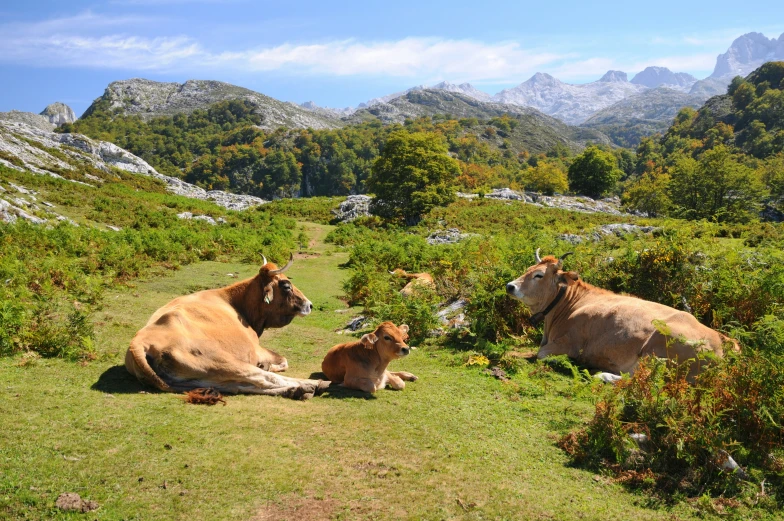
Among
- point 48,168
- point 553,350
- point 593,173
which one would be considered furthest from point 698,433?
point 593,173

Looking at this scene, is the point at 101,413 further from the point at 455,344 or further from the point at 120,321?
the point at 455,344

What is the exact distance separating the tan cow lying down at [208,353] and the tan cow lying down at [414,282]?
6.28m

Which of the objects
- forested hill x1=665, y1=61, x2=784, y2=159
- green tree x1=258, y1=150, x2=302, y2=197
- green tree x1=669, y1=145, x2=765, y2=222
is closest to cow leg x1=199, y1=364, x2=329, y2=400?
green tree x1=669, y1=145, x2=765, y2=222

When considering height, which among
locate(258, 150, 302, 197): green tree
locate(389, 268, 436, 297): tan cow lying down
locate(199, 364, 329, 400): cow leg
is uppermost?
locate(258, 150, 302, 197): green tree

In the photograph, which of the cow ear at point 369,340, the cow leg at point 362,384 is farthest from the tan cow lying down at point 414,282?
the cow leg at point 362,384

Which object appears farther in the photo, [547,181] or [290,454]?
[547,181]

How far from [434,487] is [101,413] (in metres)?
4.19

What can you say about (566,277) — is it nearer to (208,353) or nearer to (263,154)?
(208,353)

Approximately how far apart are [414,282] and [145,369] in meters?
9.92

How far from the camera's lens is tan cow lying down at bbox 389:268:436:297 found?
598 inches

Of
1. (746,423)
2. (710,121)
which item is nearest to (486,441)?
(746,423)

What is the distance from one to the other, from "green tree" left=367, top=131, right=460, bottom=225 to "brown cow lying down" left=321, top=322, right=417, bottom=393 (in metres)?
36.8

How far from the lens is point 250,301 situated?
9734mm

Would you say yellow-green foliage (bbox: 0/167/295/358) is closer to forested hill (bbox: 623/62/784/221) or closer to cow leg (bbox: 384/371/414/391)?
cow leg (bbox: 384/371/414/391)
